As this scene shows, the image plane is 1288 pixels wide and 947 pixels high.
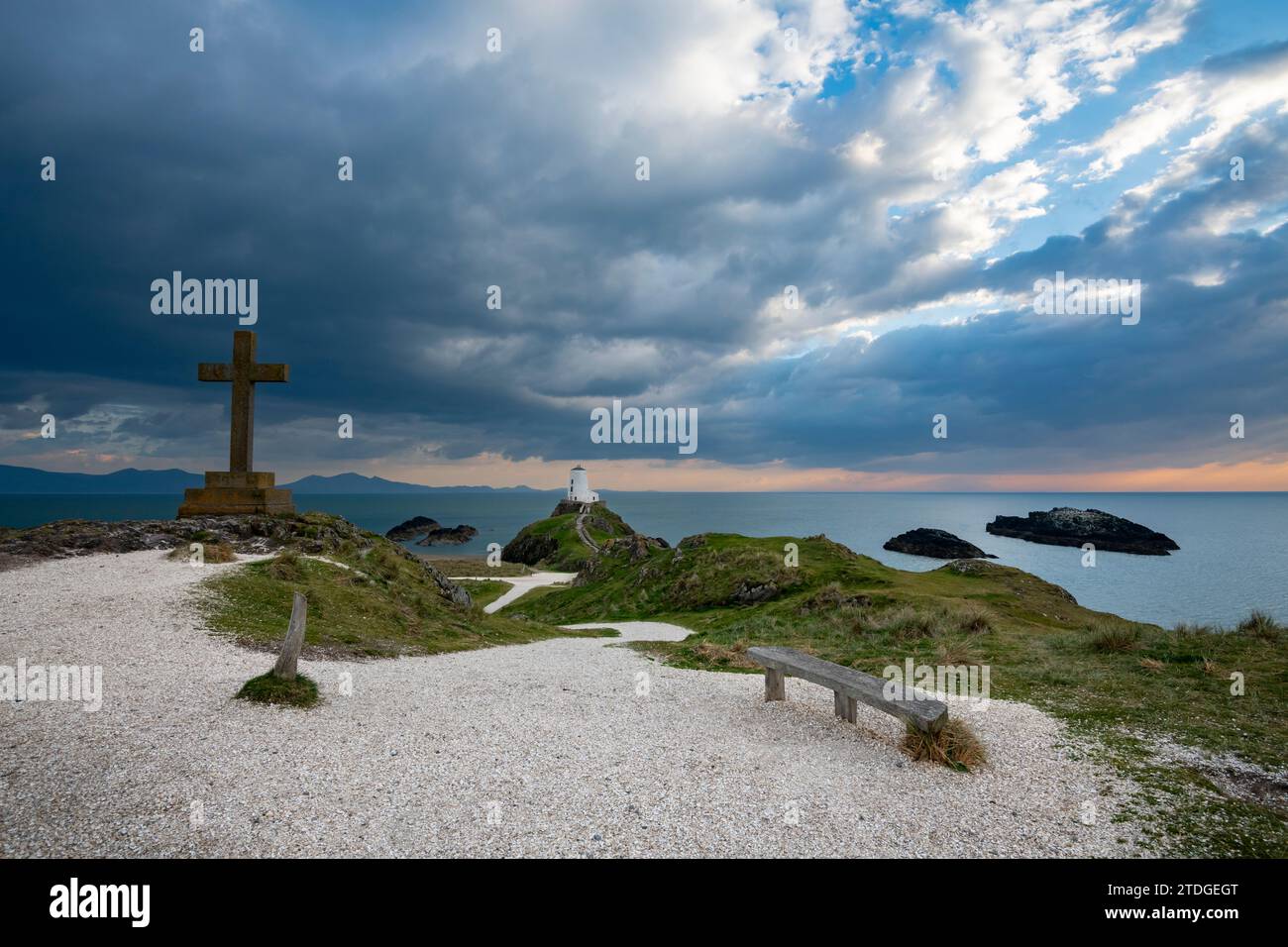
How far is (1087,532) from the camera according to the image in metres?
125

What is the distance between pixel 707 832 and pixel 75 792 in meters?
6.83

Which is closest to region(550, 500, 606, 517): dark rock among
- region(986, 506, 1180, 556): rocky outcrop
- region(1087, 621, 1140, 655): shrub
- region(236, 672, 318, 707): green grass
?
region(986, 506, 1180, 556): rocky outcrop

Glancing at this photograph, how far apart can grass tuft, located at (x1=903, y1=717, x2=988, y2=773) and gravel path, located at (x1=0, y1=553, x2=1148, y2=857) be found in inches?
9.5

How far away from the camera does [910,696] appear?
9.41m

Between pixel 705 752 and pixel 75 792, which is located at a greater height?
pixel 75 792

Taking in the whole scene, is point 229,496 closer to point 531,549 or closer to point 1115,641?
point 1115,641

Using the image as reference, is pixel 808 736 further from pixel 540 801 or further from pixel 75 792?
pixel 75 792

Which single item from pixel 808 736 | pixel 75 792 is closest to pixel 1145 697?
pixel 808 736

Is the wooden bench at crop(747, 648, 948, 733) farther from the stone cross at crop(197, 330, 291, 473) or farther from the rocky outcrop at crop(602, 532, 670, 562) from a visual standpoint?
the rocky outcrop at crop(602, 532, 670, 562)

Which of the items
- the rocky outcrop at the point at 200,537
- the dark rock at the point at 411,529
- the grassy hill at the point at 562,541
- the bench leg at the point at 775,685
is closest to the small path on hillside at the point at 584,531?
the grassy hill at the point at 562,541

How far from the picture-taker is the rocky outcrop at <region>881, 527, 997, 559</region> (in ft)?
350

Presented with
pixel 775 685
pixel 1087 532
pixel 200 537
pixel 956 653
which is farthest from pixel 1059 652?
pixel 1087 532

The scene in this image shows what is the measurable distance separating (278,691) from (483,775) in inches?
168
